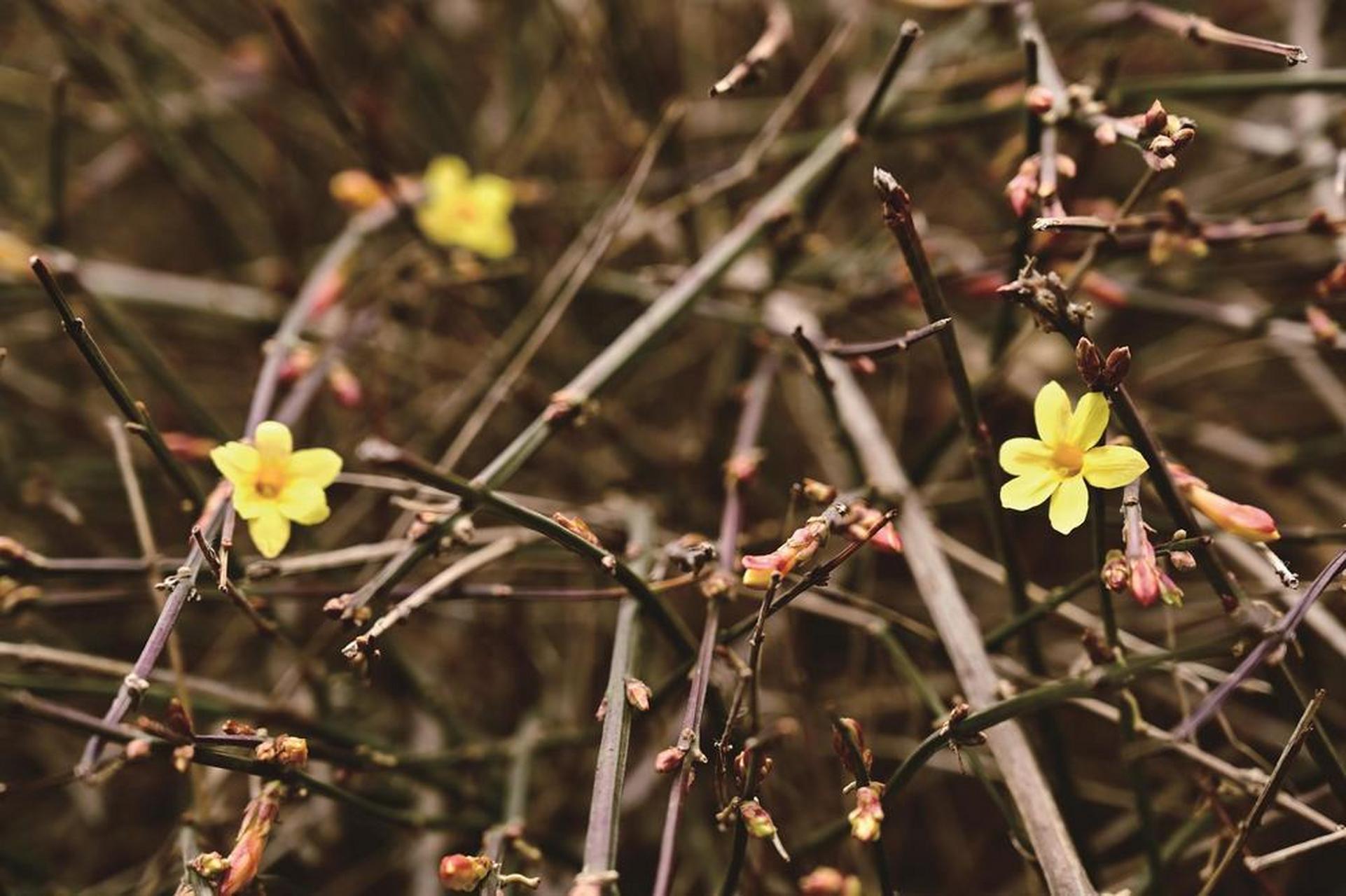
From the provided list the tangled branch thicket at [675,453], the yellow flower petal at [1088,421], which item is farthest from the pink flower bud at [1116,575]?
the yellow flower petal at [1088,421]

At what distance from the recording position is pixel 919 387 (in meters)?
2.12

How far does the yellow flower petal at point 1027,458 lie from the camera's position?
92 cm

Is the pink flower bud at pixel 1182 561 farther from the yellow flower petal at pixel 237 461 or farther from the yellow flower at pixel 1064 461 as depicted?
the yellow flower petal at pixel 237 461

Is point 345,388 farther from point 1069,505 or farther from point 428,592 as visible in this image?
point 1069,505

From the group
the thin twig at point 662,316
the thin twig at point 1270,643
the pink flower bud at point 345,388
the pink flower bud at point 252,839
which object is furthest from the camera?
the pink flower bud at point 345,388

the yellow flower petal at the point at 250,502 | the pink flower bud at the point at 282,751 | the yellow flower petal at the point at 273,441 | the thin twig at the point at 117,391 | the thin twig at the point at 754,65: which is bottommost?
the pink flower bud at the point at 282,751

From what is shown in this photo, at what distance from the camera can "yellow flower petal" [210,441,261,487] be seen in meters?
0.96

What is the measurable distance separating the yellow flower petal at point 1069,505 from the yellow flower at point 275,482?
67cm

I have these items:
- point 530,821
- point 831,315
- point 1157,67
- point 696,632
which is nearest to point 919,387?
point 831,315

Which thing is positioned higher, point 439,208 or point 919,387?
point 439,208

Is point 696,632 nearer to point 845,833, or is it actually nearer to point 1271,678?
point 845,833

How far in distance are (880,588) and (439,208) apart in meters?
1.06

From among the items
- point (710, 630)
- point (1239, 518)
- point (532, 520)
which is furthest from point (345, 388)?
point (1239, 518)

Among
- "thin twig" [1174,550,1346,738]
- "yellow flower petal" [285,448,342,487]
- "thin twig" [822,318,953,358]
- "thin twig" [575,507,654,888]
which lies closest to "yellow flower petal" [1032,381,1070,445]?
"thin twig" [822,318,953,358]
